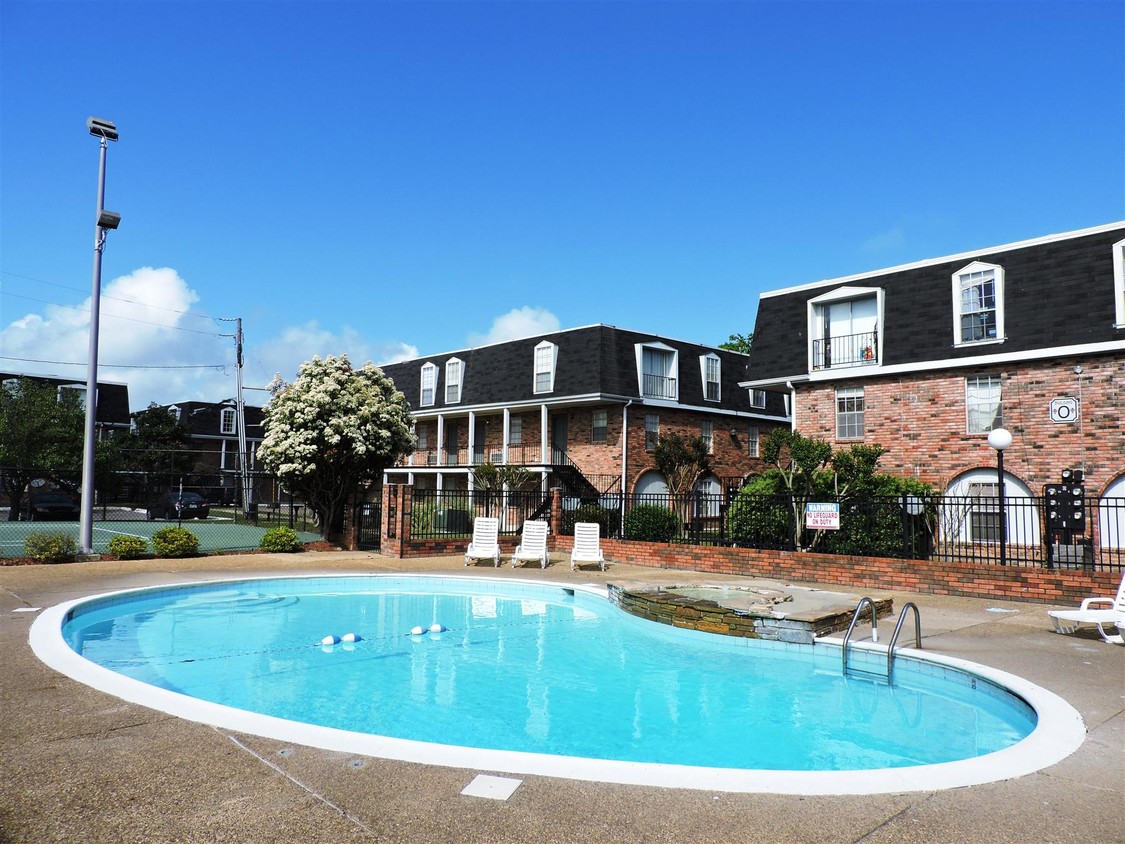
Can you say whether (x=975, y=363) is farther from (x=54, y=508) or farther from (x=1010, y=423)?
(x=54, y=508)

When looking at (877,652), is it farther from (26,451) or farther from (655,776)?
(26,451)

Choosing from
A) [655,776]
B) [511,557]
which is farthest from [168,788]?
[511,557]

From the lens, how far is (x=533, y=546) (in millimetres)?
17594

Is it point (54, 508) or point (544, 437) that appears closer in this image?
point (544, 437)

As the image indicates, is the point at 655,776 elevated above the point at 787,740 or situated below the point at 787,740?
above

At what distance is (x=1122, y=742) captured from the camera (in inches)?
203

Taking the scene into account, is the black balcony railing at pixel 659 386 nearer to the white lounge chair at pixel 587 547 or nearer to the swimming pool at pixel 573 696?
the white lounge chair at pixel 587 547

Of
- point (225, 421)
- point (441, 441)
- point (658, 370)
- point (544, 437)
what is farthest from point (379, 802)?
point (225, 421)

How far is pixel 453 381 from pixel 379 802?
3128 centimetres

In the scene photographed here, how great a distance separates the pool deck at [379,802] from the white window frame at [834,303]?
17456 millimetres

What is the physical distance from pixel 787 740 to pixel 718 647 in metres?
3.28

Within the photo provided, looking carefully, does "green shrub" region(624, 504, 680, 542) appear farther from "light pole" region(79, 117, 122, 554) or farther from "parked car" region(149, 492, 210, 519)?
"parked car" region(149, 492, 210, 519)

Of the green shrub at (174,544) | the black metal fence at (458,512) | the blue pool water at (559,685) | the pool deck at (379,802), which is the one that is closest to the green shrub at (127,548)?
the green shrub at (174,544)

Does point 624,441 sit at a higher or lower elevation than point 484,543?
higher
